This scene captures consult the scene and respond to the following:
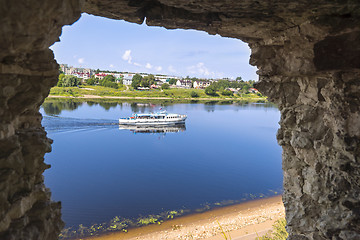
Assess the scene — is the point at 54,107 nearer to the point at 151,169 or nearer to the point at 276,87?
the point at 151,169

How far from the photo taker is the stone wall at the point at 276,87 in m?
3.13

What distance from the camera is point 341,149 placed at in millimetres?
4559

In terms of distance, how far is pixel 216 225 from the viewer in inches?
593

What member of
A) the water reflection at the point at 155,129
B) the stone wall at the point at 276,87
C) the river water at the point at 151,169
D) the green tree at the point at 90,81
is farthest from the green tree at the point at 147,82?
the stone wall at the point at 276,87

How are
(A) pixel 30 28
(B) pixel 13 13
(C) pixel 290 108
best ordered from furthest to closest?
(C) pixel 290 108 → (A) pixel 30 28 → (B) pixel 13 13

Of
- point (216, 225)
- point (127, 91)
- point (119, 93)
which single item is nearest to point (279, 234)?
point (216, 225)

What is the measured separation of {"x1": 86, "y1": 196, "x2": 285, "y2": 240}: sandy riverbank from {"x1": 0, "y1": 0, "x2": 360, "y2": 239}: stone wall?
29.1ft

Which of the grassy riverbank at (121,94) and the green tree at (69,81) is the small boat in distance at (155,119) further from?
the green tree at (69,81)

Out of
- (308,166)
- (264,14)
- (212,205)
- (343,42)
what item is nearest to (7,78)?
(264,14)

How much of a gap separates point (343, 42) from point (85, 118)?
45358mm

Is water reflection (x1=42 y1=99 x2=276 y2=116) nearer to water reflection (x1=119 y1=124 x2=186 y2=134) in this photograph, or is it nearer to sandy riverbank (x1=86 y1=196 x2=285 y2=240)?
water reflection (x1=119 y1=124 x2=186 y2=134)

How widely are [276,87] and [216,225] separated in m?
11.3

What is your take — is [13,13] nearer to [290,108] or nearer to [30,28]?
[30,28]

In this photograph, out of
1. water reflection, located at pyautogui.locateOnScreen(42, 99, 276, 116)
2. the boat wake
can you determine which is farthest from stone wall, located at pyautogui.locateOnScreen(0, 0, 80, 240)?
water reflection, located at pyautogui.locateOnScreen(42, 99, 276, 116)
